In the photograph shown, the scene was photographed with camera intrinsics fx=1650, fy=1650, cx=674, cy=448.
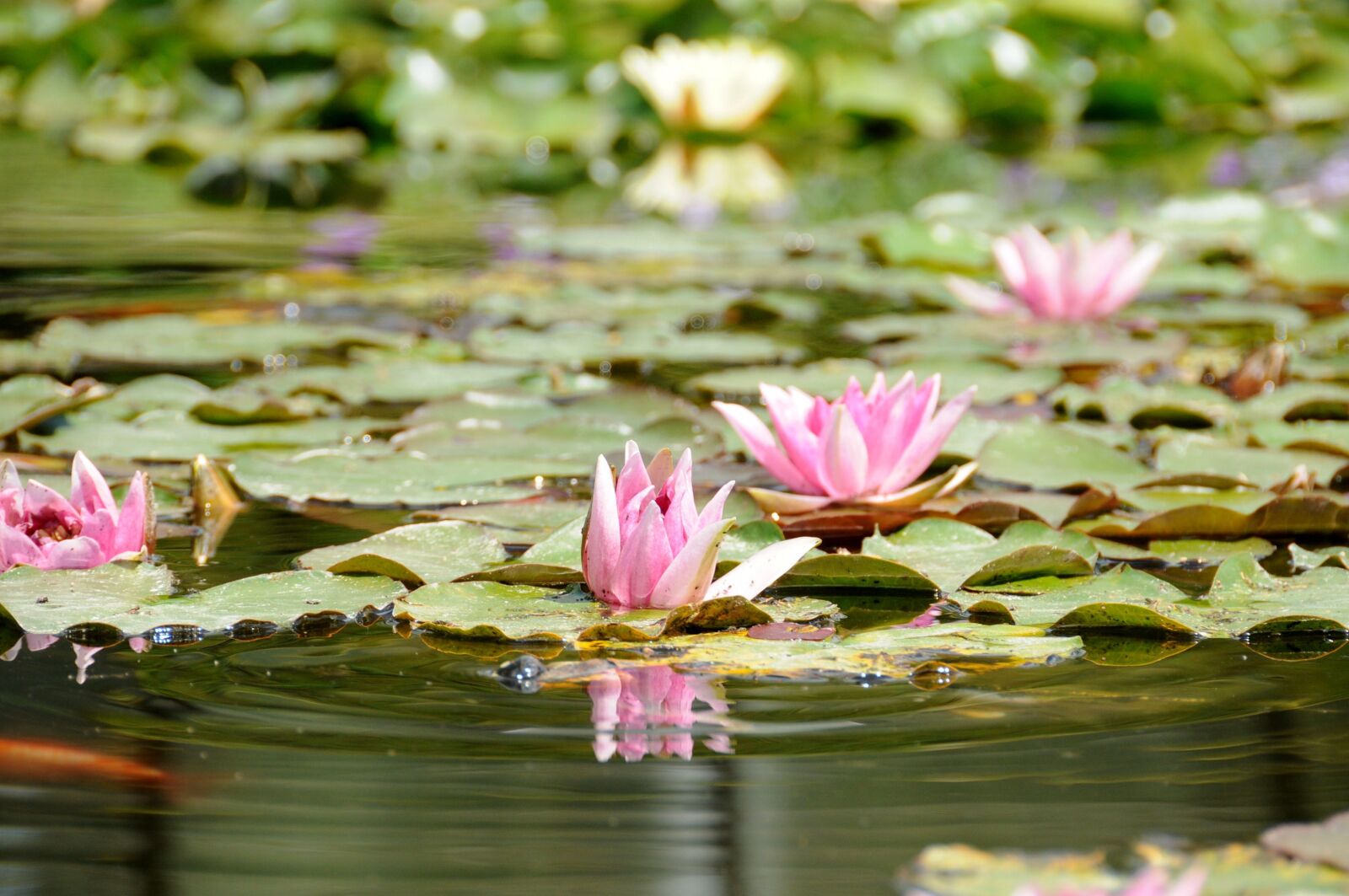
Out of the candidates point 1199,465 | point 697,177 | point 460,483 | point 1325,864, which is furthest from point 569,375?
point 697,177

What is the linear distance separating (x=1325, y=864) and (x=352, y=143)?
21.0 ft

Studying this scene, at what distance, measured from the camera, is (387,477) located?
6.55 feet

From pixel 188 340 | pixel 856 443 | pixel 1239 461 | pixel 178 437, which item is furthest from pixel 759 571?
pixel 188 340

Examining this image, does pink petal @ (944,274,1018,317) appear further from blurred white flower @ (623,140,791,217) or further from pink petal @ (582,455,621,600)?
blurred white flower @ (623,140,791,217)

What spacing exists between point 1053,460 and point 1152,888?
3.81 feet

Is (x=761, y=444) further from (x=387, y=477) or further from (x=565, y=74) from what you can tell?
(x=565, y=74)

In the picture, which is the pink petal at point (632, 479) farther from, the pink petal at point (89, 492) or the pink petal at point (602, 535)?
the pink petal at point (89, 492)

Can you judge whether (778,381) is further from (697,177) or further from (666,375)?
(697,177)

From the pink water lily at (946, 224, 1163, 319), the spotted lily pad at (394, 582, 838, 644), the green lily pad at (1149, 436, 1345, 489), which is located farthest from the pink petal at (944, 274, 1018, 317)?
the spotted lily pad at (394, 582, 838, 644)

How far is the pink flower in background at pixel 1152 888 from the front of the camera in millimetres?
929

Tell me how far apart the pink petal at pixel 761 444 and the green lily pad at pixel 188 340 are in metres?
1.23

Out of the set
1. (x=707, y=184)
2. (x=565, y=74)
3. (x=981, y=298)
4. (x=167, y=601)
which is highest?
(x=565, y=74)

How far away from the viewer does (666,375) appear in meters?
2.86

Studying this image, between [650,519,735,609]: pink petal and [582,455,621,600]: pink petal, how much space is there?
0.05m
